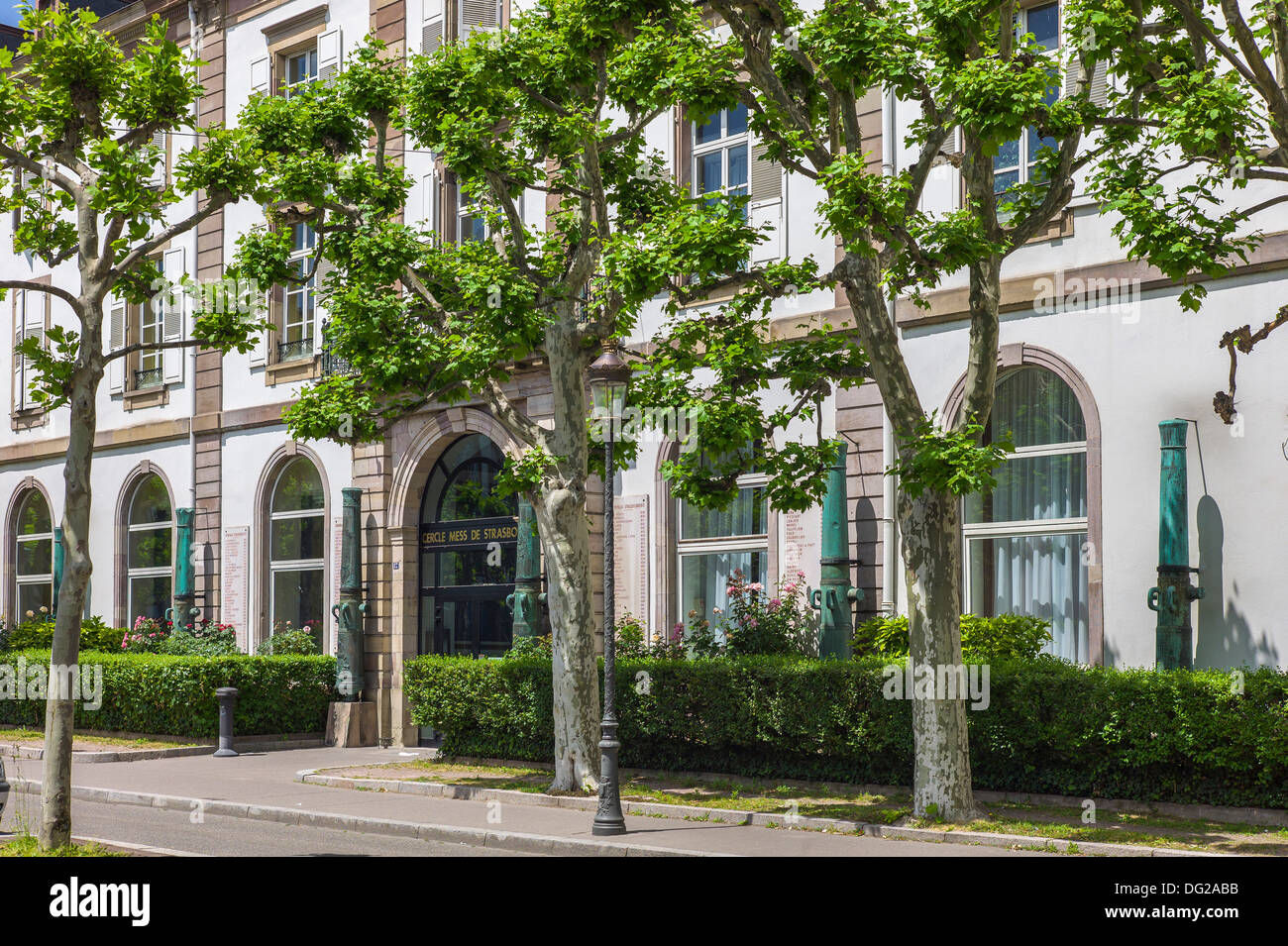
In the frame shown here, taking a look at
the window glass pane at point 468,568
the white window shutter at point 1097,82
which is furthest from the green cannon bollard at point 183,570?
the white window shutter at point 1097,82

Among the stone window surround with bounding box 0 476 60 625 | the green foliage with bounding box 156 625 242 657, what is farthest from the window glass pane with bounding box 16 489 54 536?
the green foliage with bounding box 156 625 242 657

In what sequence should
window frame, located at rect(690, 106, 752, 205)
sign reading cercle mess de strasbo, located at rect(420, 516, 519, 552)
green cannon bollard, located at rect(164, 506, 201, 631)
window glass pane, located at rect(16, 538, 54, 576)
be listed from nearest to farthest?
window frame, located at rect(690, 106, 752, 205), sign reading cercle mess de strasbo, located at rect(420, 516, 519, 552), green cannon bollard, located at rect(164, 506, 201, 631), window glass pane, located at rect(16, 538, 54, 576)

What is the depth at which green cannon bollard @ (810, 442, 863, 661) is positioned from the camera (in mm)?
17453

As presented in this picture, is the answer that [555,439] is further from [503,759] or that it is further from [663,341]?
[503,759]

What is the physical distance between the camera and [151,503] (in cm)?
2914

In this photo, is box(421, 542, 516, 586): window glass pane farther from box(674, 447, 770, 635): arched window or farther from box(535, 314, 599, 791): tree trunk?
box(535, 314, 599, 791): tree trunk

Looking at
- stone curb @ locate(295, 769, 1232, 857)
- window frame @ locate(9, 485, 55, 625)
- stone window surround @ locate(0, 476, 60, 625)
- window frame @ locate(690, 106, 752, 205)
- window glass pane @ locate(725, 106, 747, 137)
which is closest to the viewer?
stone curb @ locate(295, 769, 1232, 857)

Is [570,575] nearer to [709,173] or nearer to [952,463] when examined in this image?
[952,463]

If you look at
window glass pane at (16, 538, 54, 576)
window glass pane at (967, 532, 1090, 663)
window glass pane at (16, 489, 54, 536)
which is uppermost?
window glass pane at (16, 489, 54, 536)

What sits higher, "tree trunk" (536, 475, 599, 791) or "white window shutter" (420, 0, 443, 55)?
"white window shutter" (420, 0, 443, 55)

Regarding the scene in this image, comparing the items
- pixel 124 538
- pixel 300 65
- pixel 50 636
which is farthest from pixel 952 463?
pixel 124 538

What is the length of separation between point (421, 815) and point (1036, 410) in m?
8.13

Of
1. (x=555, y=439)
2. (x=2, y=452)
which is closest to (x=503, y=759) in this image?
(x=555, y=439)

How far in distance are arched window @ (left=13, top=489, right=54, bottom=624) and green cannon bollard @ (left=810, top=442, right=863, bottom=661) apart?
1997cm
